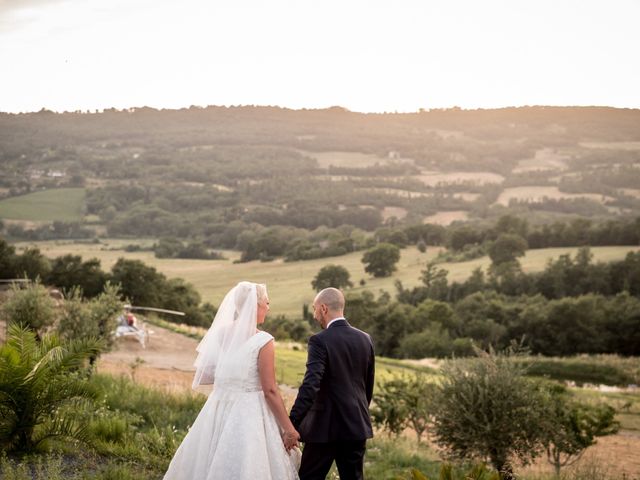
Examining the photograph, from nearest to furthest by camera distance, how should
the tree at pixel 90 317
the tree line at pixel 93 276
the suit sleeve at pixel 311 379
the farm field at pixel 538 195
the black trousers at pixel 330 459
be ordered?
the suit sleeve at pixel 311 379, the black trousers at pixel 330 459, the tree at pixel 90 317, the tree line at pixel 93 276, the farm field at pixel 538 195

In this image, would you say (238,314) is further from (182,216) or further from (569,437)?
(182,216)

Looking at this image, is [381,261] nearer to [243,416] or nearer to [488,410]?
[488,410]

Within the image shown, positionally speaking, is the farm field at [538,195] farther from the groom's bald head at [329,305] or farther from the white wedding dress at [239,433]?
the white wedding dress at [239,433]

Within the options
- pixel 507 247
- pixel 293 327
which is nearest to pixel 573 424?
pixel 293 327

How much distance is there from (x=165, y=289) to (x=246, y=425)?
164 ft

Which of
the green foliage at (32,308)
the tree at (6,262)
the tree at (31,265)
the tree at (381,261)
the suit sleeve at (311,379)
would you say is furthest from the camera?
the tree at (381,261)

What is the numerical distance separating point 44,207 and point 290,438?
14904 centimetres

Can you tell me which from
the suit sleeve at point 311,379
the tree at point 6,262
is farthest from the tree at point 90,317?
the tree at point 6,262

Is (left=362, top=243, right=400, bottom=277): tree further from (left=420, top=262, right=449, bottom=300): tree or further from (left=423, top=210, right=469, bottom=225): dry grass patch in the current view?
(left=423, top=210, right=469, bottom=225): dry grass patch

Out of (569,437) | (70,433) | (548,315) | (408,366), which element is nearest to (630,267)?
(548,315)

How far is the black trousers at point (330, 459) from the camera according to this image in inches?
253

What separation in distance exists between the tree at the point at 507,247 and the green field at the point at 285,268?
5.04 feet

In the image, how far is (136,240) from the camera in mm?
150625

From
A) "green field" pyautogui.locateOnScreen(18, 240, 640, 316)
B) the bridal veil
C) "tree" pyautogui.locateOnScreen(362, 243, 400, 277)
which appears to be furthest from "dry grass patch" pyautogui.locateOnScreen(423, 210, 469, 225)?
the bridal veil
